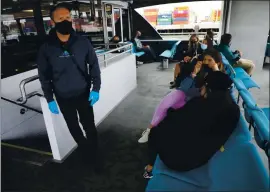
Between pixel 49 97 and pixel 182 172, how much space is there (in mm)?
1360

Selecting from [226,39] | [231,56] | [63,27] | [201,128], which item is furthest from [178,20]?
[201,128]

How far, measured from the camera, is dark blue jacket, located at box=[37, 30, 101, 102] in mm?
1794

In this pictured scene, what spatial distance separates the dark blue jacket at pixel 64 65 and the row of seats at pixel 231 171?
3.39 feet

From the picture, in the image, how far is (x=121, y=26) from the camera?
702 centimetres

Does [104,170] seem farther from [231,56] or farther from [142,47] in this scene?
[142,47]

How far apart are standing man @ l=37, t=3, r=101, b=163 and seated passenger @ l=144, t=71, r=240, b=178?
2.96 feet

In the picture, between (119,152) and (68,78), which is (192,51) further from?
(68,78)

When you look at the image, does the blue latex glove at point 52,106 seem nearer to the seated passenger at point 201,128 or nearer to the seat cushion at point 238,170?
the seated passenger at point 201,128

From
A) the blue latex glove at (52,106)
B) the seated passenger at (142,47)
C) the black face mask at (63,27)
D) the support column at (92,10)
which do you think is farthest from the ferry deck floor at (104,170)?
the seated passenger at (142,47)

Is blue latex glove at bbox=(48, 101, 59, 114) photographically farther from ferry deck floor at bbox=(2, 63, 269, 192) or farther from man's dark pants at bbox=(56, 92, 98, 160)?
ferry deck floor at bbox=(2, 63, 269, 192)

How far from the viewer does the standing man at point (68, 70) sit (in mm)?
1780

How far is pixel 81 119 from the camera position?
210 cm

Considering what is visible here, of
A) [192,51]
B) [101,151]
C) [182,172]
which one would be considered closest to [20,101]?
[101,151]

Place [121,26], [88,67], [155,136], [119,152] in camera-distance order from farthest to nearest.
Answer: [121,26] → [119,152] → [88,67] → [155,136]
